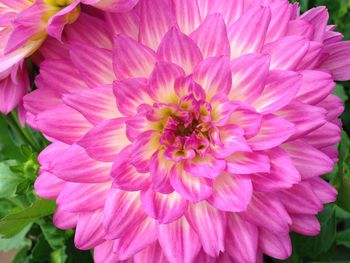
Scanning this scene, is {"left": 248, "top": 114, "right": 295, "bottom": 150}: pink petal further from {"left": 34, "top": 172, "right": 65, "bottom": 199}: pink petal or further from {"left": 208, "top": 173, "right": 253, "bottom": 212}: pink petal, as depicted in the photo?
{"left": 34, "top": 172, "right": 65, "bottom": 199}: pink petal

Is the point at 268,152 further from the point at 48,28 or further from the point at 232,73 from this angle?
the point at 48,28

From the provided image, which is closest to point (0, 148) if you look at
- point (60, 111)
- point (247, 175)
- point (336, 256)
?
point (60, 111)

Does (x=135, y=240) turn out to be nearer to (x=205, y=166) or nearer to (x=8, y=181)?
(x=205, y=166)

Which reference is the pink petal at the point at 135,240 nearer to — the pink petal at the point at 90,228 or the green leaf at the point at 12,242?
the pink petal at the point at 90,228

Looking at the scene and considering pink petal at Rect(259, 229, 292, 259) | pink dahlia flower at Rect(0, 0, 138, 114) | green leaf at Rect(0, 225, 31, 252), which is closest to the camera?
pink dahlia flower at Rect(0, 0, 138, 114)

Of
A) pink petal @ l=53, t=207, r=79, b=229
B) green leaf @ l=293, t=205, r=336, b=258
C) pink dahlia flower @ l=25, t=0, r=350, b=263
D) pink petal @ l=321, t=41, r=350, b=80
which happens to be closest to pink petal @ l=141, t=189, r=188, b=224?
pink dahlia flower @ l=25, t=0, r=350, b=263
